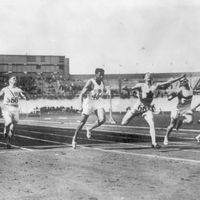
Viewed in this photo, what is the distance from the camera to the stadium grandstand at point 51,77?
67444 millimetres

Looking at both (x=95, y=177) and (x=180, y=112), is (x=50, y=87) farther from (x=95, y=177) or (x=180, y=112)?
(x=95, y=177)

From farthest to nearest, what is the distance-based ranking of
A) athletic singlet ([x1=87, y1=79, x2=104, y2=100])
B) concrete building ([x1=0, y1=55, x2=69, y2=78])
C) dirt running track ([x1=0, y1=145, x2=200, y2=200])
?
concrete building ([x1=0, y1=55, x2=69, y2=78])
athletic singlet ([x1=87, y1=79, x2=104, y2=100])
dirt running track ([x1=0, y1=145, x2=200, y2=200])

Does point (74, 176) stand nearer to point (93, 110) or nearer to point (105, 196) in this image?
point (105, 196)

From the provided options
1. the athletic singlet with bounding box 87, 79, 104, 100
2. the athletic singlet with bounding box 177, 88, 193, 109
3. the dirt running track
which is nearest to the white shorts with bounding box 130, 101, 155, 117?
the athletic singlet with bounding box 87, 79, 104, 100

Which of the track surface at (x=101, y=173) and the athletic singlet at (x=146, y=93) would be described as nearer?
the track surface at (x=101, y=173)

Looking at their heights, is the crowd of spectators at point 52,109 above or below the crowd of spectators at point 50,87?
below

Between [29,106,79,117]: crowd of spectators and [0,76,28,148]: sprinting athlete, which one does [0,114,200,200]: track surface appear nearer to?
[0,76,28,148]: sprinting athlete

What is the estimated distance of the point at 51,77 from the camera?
75.7 meters

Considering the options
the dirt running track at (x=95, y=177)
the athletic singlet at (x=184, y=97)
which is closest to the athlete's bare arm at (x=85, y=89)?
the dirt running track at (x=95, y=177)

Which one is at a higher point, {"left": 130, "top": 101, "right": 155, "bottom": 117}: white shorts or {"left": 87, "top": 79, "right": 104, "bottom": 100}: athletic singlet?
{"left": 87, "top": 79, "right": 104, "bottom": 100}: athletic singlet

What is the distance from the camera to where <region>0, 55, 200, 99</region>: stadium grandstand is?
2655 inches

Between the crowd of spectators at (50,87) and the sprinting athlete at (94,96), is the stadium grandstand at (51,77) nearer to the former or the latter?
the crowd of spectators at (50,87)

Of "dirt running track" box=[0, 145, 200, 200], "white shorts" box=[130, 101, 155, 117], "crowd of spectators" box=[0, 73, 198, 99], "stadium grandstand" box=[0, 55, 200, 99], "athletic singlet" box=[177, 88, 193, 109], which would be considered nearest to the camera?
"dirt running track" box=[0, 145, 200, 200]

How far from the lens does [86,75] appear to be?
8625cm
